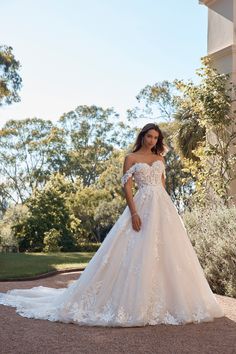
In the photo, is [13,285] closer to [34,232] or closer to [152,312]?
[152,312]

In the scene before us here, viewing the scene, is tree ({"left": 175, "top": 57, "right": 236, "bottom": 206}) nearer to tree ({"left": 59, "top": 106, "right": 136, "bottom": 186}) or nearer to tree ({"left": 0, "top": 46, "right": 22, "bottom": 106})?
tree ({"left": 0, "top": 46, "right": 22, "bottom": 106})

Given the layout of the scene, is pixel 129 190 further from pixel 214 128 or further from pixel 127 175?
pixel 214 128

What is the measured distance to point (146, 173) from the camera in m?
6.11

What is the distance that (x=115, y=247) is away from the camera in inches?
231

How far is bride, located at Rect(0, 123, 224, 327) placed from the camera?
214 inches

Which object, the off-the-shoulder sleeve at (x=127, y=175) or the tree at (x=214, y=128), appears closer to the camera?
the off-the-shoulder sleeve at (x=127, y=175)

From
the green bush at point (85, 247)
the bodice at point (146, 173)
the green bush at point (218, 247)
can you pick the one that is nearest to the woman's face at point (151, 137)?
the bodice at point (146, 173)

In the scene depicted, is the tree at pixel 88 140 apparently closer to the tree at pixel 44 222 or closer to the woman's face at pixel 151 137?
the tree at pixel 44 222

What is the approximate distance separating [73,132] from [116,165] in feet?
31.6

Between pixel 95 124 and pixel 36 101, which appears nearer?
pixel 36 101

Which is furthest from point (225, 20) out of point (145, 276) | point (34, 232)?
Answer: point (34, 232)

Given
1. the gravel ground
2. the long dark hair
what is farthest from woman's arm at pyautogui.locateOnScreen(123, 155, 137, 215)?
the gravel ground

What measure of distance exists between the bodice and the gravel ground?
67.5 inches

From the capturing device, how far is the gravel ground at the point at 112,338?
437cm
